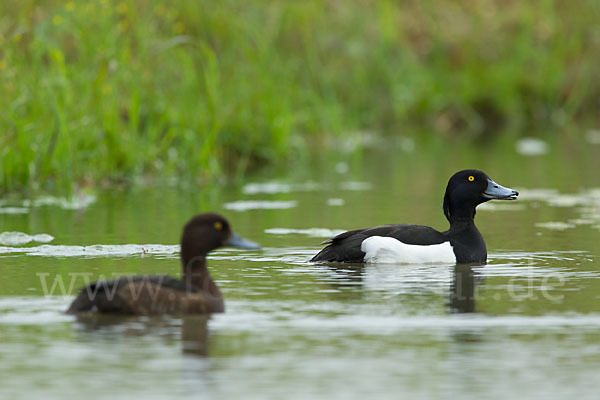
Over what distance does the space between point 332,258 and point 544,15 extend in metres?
20.8

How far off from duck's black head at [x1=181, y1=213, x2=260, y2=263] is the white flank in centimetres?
218

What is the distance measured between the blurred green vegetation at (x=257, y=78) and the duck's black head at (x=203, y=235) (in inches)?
214

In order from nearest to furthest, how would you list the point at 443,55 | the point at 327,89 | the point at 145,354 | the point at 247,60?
the point at 145,354 → the point at 247,60 → the point at 327,89 → the point at 443,55

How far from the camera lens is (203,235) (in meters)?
7.89

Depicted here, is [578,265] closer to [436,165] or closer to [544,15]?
[436,165]

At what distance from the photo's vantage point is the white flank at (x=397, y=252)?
9914 mm

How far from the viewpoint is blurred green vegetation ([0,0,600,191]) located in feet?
45.5

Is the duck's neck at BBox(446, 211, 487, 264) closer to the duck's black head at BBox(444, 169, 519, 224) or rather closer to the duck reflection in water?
the duck's black head at BBox(444, 169, 519, 224)

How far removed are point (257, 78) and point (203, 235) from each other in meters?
10.1

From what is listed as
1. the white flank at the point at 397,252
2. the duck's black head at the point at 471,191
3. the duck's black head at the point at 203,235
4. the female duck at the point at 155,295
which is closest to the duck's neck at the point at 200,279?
the female duck at the point at 155,295

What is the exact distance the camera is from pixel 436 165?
1942 cm

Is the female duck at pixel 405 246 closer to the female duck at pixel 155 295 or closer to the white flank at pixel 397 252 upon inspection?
the white flank at pixel 397 252

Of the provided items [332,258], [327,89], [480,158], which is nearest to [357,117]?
[327,89]

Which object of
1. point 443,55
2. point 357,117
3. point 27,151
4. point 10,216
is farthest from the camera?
point 443,55
